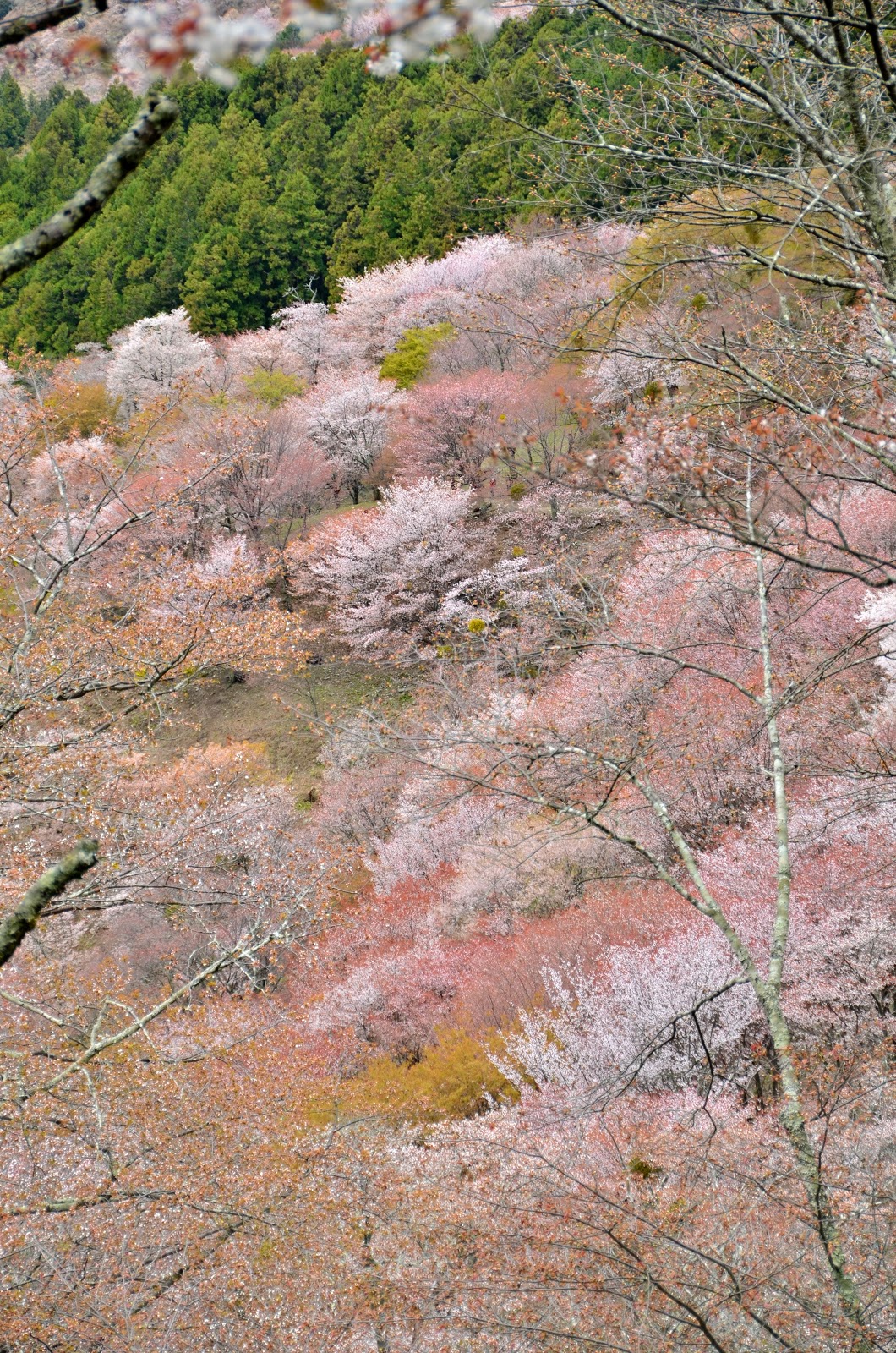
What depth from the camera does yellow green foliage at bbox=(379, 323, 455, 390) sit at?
3016cm

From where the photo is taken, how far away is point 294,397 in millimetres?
32281

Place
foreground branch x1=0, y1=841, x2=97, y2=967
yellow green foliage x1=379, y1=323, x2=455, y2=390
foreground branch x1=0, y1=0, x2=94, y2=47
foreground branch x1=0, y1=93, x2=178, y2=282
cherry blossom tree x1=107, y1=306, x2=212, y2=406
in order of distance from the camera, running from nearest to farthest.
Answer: foreground branch x1=0, y1=0, x2=94, y2=47 < foreground branch x1=0, y1=93, x2=178, y2=282 < foreground branch x1=0, y1=841, x2=97, y2=967 < yellow green foliage x1=379, y1=323, x2=455, y2=390 < cherry blossom tree x1=107, y1=306, x2=212, y2=406

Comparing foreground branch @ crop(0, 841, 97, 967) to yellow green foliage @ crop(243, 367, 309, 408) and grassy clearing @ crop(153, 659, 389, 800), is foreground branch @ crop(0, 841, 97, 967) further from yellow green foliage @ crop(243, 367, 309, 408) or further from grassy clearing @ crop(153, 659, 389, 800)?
yellow green foliage @ crop(243, 367, 309, 408)

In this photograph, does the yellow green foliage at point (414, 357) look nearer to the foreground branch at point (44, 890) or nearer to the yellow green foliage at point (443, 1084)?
the yellow green foliage at point (443, 1084)

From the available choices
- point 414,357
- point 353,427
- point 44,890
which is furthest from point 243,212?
point 44,890

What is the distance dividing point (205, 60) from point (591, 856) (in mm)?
13065

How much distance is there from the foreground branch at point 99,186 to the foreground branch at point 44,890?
982 mm

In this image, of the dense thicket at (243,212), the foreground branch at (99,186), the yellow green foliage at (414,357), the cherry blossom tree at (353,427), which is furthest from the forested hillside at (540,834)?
the dense thicket at (243,212)

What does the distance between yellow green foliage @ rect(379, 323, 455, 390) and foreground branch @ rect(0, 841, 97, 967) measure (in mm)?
29823

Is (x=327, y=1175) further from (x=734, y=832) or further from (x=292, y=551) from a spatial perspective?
(x=292, y=551)

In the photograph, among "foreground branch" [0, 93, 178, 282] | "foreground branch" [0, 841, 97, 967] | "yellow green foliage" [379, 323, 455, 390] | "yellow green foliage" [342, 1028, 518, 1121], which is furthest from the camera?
"yellow green foliage" [379, 323, 455, 390]

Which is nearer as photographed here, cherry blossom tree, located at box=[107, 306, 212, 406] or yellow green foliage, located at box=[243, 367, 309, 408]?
yellow green foliage, located at box=[243, 367, 309, 408]

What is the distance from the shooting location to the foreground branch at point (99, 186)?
142cm

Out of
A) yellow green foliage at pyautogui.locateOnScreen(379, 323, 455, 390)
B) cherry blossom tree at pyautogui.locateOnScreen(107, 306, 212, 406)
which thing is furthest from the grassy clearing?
cherry blossom tree at pyautogui.locateOnScreen(107, 306, 212, 406)
